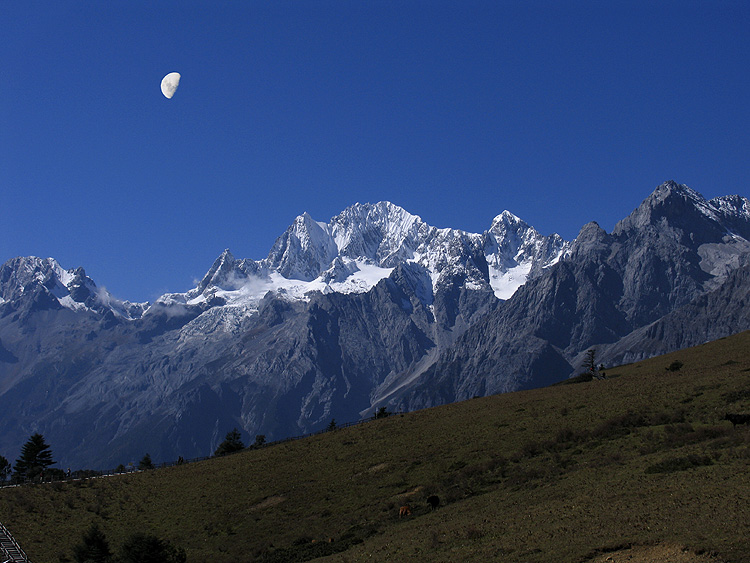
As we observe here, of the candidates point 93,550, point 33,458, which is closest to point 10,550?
point 93,550

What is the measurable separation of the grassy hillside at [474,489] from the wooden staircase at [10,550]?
2028 millimetres

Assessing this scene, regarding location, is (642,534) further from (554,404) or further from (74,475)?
(74,475)

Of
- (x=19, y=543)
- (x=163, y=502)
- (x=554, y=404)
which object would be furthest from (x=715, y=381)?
(x=19, y=543)

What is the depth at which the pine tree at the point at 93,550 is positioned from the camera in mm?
54094

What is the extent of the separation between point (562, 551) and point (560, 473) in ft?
57.9

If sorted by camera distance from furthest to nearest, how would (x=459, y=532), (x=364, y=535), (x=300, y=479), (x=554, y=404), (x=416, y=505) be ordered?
(x=554, y=404) → (x=300, y=479) → (x=416, y=505) → (x=364, y=535) → (x=459, y=532)

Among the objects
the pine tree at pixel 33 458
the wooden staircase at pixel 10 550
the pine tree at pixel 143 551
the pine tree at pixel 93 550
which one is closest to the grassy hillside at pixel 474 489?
the wooden staircase at pixel 10 550

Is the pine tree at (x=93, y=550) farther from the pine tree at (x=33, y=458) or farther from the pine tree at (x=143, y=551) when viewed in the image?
the pine tree at (x=33, y=458)

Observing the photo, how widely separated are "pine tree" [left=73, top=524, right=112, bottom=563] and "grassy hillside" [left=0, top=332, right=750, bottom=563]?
10.1ft

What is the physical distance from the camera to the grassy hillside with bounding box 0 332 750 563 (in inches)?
1542

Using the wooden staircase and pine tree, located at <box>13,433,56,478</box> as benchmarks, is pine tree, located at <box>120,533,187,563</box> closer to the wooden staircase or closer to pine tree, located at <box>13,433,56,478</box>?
the wooden staircase

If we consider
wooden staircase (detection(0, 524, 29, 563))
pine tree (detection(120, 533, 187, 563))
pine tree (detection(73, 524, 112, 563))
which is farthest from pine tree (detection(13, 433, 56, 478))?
pine tree (detection(120, 533, 187, 563))

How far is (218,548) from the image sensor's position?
56406mm

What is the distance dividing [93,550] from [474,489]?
27.7m
